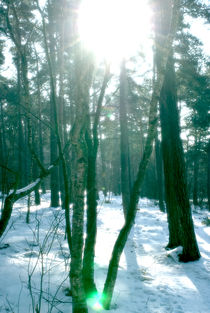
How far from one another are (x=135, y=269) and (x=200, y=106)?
1368 centimetres

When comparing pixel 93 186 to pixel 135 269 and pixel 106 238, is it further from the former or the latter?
pixel 106 238

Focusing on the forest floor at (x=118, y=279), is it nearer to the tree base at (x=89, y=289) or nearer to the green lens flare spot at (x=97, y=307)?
the green lens flare spot at (x=97, y=307)

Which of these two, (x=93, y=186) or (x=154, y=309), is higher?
(x=93, y=186)

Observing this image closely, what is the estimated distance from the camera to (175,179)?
5.83 m

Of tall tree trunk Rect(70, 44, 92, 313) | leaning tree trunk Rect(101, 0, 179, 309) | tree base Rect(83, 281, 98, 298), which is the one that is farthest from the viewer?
tree base Rect(83, 281, 98, 298)

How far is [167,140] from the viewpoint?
605 centimetres

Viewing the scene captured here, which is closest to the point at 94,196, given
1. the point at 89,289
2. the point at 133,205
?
the point at 133,205

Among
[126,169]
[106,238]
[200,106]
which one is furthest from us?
[200,106]

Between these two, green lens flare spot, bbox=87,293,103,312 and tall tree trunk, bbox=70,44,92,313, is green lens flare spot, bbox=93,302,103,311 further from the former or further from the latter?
tall tree trunk, bbox=70,44,92,313

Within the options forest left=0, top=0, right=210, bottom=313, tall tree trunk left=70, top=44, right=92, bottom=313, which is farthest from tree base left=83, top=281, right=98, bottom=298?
tall tree trunk left=70, top=44, right=92, bottom=313

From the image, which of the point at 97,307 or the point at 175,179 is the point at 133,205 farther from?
the point at 175,179

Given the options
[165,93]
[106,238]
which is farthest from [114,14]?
[106,238]

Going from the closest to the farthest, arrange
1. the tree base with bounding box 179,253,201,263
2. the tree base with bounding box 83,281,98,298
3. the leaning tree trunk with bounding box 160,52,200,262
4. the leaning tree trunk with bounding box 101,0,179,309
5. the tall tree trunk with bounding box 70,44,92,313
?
the tall tree trunk with bounding box 70,44,92,313, the leaning tree trunk with bounding box 101,0,179,309, the tree base with bounding box 83,281,98,298, the tree base with bounding box 179,253,201,263, the leaning tree trunk with bounding box 160,52,200,262

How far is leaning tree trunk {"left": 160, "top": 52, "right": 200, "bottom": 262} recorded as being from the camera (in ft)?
18.3
